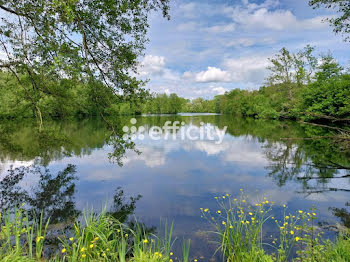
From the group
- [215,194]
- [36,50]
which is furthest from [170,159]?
[36,50]

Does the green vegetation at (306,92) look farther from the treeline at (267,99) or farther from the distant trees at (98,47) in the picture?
the distant trees at (98,47)

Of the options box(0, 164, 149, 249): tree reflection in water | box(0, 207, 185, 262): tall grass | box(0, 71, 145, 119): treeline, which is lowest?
box(0, 164, 149, 249): tree reflection in water

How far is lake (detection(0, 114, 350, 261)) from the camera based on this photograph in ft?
20.1

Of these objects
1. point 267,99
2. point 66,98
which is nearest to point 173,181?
point 66,98

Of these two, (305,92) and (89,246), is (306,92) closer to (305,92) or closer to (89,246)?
(305,92)

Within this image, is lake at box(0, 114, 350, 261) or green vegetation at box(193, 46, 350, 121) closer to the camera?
lake at box(0, 114, 350, 261)

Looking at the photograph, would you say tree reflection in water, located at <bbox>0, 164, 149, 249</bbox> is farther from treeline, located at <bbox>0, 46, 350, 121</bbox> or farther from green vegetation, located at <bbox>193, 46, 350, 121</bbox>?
green vegetation, located at <bbox>193, 46, 350, 121</bbox>

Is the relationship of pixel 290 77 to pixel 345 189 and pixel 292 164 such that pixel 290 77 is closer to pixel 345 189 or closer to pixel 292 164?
pixel 292 164

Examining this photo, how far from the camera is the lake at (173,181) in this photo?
6.14m

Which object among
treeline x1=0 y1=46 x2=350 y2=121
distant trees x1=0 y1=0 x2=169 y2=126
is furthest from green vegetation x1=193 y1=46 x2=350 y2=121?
distant trees x1=0 y1=0 x2=169 y2=126

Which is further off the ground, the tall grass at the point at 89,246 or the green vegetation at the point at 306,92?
the green vegetation at the point at 306,92

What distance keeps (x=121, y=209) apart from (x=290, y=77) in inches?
1770

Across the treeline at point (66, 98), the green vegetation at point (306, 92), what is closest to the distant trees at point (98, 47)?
the treeline at point (66, 98)

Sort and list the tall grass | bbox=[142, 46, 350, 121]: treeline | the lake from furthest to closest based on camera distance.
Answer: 1. bbox=[142, 46, 350, 121]: treeline
2. the lake
3. the tall grass
